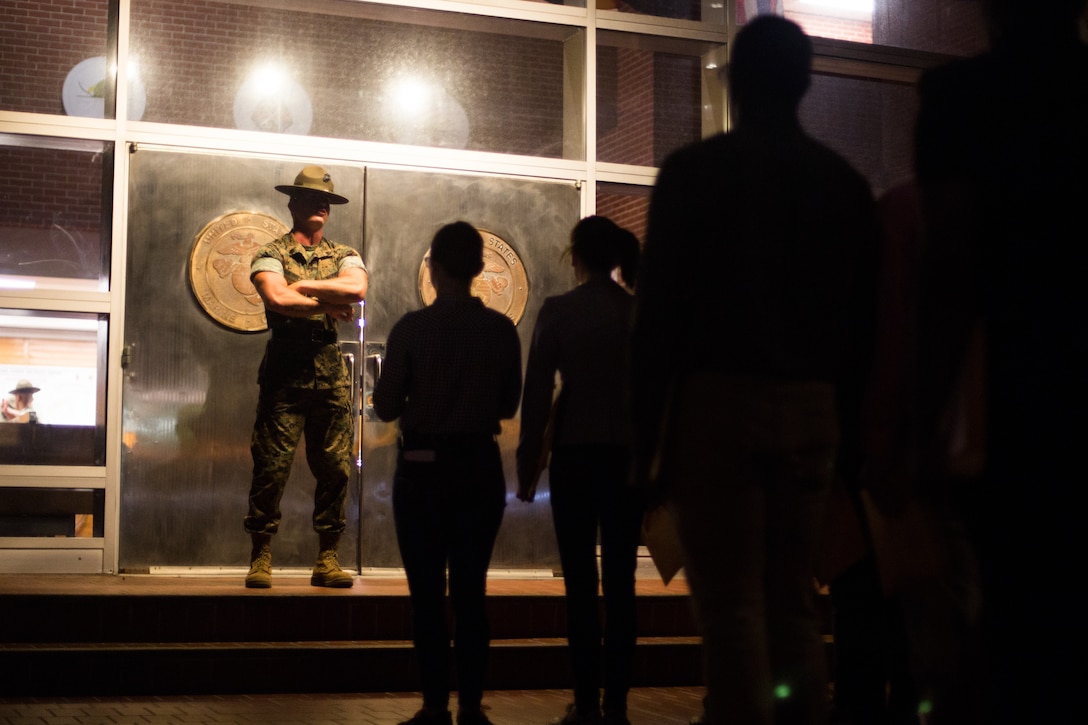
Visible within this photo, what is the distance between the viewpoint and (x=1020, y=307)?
209cm

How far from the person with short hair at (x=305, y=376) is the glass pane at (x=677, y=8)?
9.33 ft

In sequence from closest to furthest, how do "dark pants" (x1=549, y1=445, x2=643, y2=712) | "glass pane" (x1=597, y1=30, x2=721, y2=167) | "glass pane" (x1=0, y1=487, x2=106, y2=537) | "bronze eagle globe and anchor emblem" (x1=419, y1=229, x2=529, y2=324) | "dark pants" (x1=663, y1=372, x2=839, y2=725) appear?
"dark pants" (x1=663, y1=372, x2=839, y2=725)
"dark pants" (x1=549, y1=445, x2=643, y2=712)
"glass pane" (x1=0, y1=487, x2=106, y2=537)
"bronze eagle globe and anchor emblem" (x1=419, y1=229, x2=529, y2=324)
"glass pane" (x1=597, y1=30, x2=721, y2=167)

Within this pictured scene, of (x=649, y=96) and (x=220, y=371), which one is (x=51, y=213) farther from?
(x=649, y=96)

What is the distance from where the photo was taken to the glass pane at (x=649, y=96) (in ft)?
27.1

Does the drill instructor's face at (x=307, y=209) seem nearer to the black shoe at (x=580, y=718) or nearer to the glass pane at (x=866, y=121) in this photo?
the black shoe at (x=580, y=718)

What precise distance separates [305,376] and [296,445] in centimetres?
35

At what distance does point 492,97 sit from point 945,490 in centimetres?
639

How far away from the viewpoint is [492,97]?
321 inches

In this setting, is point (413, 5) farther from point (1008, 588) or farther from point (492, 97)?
point (1008, 588)

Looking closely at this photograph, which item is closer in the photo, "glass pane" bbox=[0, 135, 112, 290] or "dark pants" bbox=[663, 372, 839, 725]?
"dark pants" bbox=[663, 372, 839, 725]

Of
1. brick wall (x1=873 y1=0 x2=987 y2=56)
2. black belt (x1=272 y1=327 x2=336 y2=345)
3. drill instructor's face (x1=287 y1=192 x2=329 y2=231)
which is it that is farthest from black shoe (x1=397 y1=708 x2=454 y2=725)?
brick wall (x1=873 y1=0 x2=987 y2=56)

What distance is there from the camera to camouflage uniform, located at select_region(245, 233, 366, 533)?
623 cm

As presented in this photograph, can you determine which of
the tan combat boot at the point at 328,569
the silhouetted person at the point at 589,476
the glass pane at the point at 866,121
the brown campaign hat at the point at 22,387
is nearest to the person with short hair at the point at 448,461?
the silhouetted person at the point at 589,476

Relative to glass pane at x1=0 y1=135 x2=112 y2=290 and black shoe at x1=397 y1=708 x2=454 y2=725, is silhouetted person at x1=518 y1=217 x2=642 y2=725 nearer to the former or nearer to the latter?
black shoe at x1=397 y1=708 x2=454 y2=725
